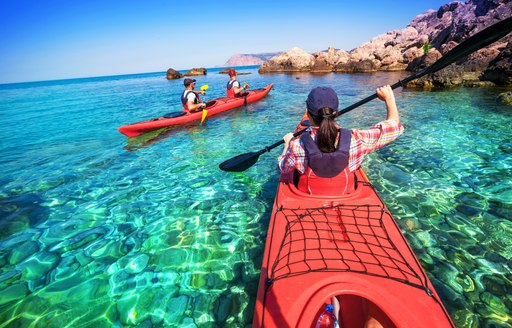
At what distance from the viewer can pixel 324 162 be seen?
282 cm

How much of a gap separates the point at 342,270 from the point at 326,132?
1.33 meters

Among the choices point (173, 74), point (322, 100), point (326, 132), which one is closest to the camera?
point (326, 132)

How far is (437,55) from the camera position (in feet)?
78.8

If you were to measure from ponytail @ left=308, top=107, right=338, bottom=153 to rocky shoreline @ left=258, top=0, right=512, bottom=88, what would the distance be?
1705 centimetres

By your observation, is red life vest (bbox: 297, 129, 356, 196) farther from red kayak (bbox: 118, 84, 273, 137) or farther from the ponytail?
red kayak (bbox: 118, 84, 273, 137)

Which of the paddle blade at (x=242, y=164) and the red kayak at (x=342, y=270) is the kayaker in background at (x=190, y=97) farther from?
the red kayak at (x=342, y=270)

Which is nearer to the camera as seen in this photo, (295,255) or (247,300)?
(295,255)

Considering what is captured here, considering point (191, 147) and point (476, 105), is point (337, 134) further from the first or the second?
point (476, 105)

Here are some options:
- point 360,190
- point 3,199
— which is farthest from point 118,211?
point 360,190

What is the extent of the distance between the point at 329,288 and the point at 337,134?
153cm

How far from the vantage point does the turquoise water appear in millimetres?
3184

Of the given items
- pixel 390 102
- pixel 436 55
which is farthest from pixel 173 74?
pixel 390 102

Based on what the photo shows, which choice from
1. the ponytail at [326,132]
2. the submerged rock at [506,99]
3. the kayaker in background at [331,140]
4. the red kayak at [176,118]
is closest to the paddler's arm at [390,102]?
the kayaker in background at [331,140]

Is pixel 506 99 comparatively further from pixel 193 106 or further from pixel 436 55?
pixel 436 55
